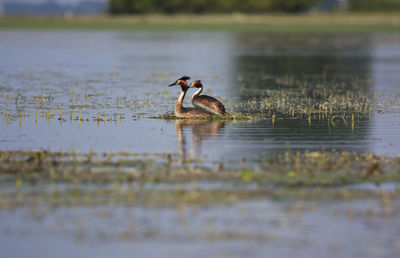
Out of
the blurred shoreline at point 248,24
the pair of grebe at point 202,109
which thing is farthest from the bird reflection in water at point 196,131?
Answer: the blurred shoreline at point 248,24

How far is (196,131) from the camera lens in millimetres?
17594

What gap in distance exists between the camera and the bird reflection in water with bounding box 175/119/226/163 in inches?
578

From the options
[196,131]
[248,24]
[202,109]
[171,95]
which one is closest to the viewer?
[196,131]

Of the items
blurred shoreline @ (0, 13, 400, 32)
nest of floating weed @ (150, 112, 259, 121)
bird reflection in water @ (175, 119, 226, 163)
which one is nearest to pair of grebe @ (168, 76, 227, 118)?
nest of floating weed @ (150, 112, 259, 121)

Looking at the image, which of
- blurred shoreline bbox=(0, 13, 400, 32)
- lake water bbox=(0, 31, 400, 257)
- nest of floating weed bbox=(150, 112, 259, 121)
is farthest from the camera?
blurred shoreline bbox=(0, 13, 400, 32)

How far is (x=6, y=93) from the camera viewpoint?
25.8m

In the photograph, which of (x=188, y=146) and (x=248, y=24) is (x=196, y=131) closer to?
(x=188, y=146)

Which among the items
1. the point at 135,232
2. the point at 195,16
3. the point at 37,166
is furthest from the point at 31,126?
the point at 195,16

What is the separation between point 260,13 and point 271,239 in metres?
141

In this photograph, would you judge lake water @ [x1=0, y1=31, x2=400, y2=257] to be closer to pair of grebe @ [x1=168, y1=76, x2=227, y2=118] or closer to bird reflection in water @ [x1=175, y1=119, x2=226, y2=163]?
bird reflection in water @ [x1=175, y1=119, x2=226, y2=163]

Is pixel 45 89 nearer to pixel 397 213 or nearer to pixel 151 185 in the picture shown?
pixel 151 185

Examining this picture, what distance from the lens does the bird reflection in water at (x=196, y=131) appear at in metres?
14.7

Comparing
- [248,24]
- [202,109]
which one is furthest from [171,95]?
[248,24]

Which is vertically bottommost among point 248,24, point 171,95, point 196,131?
point 196,131
